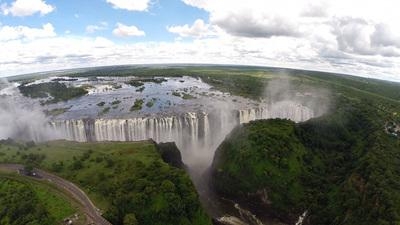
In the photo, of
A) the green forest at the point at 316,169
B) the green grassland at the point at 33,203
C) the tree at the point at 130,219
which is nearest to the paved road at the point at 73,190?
the green grassland at the point at 33,203

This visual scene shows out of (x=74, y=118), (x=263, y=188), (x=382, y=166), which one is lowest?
(x=263, y=188)

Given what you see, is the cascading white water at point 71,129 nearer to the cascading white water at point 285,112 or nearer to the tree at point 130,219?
the tree at point 130,219

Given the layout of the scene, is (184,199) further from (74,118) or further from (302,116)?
(302,116)

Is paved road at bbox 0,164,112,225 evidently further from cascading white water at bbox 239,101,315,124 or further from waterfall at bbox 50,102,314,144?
cascading white water at bbox 239,101,315,124

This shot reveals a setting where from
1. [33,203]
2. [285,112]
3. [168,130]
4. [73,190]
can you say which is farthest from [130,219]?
[285,112]

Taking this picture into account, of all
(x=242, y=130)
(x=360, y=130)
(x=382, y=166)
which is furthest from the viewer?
(x=360, y=130)

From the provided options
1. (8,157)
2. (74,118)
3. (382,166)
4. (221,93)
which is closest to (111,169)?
(8,157)

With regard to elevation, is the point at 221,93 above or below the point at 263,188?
above

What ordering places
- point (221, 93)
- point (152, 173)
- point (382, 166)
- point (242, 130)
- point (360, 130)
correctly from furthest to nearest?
point (221, 93) < point (360, 130) < point (242, 130) < point (382, 166) < point (152, 173)
